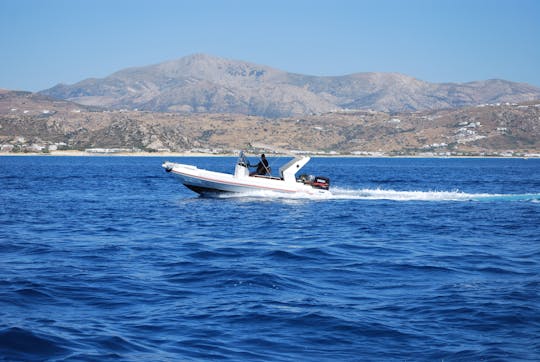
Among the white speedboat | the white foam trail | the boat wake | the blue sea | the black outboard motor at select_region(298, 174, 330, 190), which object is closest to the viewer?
the blue sea

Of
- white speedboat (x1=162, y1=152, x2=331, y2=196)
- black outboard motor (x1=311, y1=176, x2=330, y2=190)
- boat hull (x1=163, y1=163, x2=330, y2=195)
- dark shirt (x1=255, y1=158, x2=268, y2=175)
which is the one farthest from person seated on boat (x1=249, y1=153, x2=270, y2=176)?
black outboard motor (x1=311, y1=176, x2=330, y2=190)

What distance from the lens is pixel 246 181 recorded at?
38875mm

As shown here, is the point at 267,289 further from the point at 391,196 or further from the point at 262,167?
the point at 391,196

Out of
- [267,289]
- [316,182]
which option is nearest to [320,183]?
[316,182]

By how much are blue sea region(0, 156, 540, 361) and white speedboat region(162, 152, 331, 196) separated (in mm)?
9085

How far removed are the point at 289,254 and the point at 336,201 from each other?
19.6 m

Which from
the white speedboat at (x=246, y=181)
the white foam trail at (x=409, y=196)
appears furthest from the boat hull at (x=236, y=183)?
the white foam trail at (x=409, y=196)

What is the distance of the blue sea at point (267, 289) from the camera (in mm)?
10883

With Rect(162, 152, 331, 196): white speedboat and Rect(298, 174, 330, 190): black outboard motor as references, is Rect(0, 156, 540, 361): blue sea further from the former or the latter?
Rect(298, 174, 330, 190): black outboard motor

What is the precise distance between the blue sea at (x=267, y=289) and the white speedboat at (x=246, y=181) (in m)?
9.08

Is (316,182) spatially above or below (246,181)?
above

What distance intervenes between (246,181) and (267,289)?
78.9 feet

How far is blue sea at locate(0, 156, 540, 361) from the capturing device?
10883mm

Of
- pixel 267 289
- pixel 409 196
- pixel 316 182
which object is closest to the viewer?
pixel 267 289
